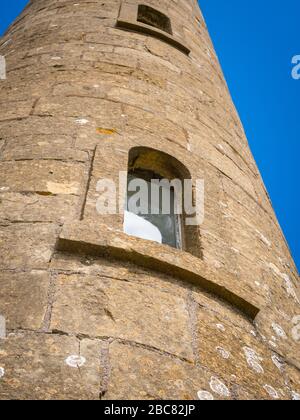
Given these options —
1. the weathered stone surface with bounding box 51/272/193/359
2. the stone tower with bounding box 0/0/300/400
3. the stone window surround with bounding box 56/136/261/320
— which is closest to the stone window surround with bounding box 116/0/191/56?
the stone tower with bounding box 0/0/300/400

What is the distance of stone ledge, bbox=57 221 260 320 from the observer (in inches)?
92.3

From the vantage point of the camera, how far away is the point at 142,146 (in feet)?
10.8

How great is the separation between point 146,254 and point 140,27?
3410mm

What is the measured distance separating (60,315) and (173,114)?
2.32 meters

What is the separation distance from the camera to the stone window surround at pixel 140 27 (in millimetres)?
4980

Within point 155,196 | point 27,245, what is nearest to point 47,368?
point 27,245

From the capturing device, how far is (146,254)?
7.86ft

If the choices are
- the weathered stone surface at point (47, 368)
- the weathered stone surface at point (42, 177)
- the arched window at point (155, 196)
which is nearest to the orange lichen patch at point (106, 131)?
the arched window at point (155, 196)

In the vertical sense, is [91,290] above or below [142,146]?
below

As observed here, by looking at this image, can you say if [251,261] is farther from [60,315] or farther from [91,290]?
[60,315]

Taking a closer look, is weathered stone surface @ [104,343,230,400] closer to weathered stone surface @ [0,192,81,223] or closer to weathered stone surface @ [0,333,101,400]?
weathered stone surface @ [0,333,101,400]

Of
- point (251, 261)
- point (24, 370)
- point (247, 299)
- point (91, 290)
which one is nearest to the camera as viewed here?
point (24, 370)

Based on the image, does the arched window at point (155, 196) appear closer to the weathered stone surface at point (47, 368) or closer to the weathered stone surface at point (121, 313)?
the weathered stone surface at point (121, 313)

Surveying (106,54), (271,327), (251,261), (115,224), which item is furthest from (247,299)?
(106,54)
